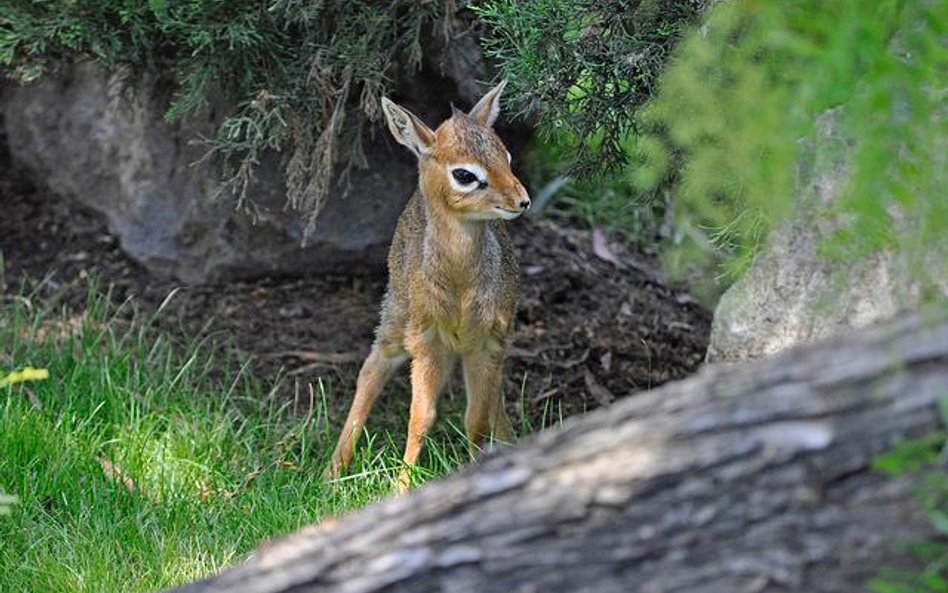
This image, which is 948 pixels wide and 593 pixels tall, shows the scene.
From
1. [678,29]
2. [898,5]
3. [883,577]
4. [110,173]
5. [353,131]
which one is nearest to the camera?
[883,577]

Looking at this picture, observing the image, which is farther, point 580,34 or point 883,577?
point 580,34

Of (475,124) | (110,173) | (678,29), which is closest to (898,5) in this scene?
(678,29)

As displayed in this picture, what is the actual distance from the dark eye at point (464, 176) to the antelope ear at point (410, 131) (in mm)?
215

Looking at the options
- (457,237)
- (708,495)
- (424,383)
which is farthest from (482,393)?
(708,495)

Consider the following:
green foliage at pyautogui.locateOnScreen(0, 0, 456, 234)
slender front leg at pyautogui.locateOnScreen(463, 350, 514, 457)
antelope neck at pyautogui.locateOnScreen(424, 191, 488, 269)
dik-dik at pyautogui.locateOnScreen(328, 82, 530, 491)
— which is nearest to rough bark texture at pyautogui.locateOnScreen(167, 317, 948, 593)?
dik-dik at pyautogui.locateOnScreen(328, 82, 530, 491)

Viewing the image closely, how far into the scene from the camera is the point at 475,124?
5527 mm

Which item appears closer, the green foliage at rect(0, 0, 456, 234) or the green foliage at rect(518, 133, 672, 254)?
the green foliage at rect(0, 0, 456, 234)

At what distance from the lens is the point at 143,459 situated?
551 cm

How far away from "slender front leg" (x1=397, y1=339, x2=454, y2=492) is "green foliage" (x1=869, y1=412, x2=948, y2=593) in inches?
130

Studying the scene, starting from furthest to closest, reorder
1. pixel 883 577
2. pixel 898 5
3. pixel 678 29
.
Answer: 1. pixel 678 29
2. pixel 898 5
3. pixel 883 577

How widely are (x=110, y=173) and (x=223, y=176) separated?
1.10 meters

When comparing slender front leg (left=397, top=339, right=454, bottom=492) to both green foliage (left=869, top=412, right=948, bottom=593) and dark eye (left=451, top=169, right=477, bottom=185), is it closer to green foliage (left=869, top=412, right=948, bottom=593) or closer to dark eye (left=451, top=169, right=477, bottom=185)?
dark eye (left=451, top=169, right=477, bottom=185)

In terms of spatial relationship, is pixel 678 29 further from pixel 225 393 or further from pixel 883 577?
pixel 883 577

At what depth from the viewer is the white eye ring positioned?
5.36 m
